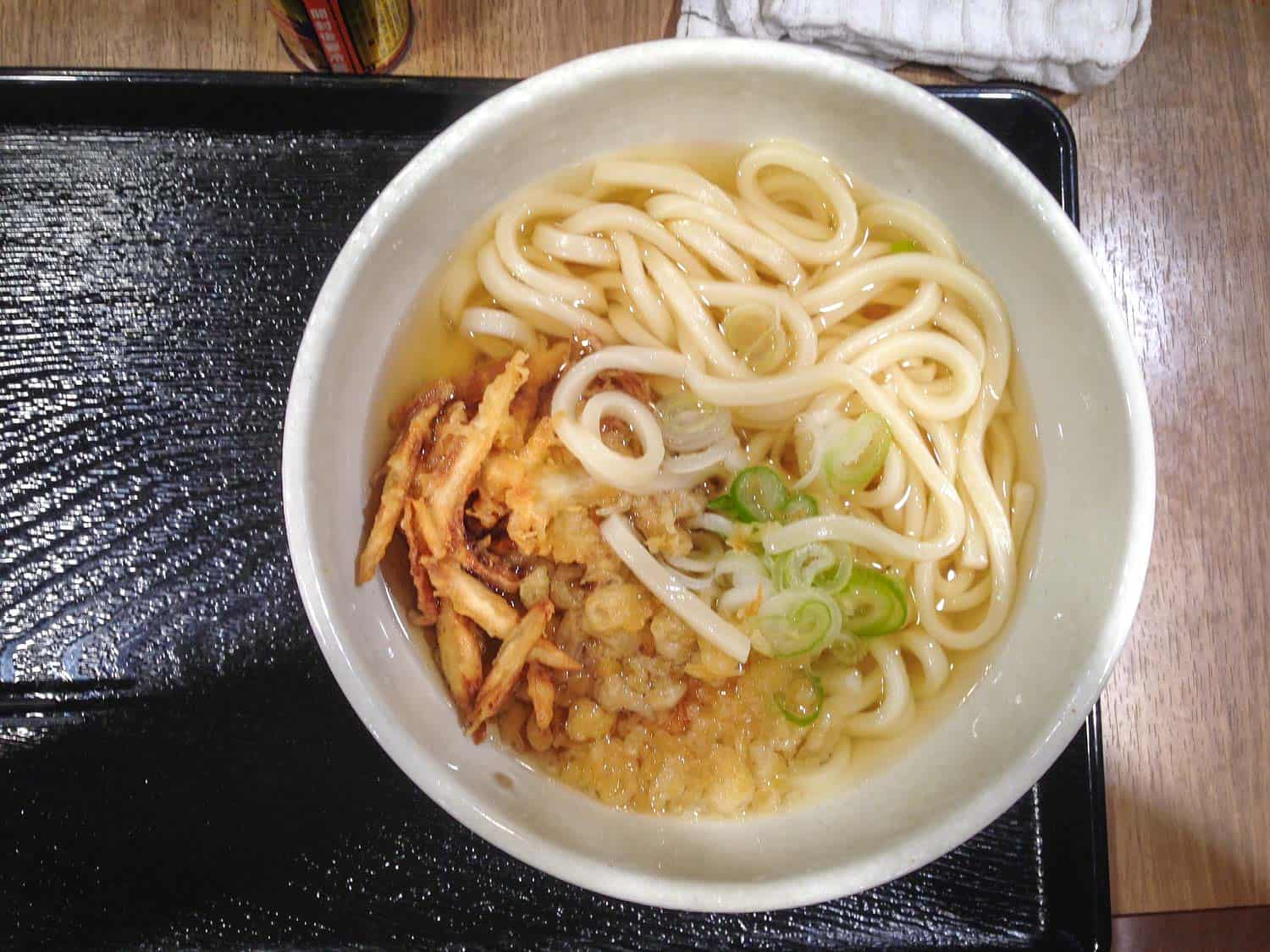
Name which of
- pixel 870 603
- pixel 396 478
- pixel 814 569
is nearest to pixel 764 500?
pixel 814 569

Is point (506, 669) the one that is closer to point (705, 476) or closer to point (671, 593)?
point (671, 593)

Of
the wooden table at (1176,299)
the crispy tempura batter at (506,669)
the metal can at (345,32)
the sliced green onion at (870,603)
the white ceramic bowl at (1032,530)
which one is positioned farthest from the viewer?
the wooden table at (1176,299)

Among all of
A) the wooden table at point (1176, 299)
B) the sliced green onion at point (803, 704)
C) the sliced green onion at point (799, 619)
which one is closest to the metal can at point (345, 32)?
the wooden table at point (1176, 299)

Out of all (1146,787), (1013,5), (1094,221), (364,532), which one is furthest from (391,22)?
(1146,787)

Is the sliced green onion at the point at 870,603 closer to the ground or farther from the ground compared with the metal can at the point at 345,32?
closer to the ground

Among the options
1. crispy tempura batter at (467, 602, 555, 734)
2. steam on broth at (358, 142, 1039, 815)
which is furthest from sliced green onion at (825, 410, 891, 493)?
crispy tempura batter at (467, 602, 555, 734)

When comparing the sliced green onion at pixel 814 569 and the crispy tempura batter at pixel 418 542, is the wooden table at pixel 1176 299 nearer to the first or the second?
the sliced green onion at pixel 814 569

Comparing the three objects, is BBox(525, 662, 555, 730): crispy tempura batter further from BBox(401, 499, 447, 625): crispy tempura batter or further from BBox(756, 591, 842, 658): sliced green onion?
BBox(756, 591, 842, 658): sliced green onion
